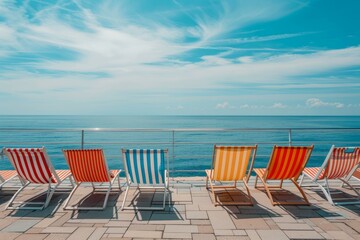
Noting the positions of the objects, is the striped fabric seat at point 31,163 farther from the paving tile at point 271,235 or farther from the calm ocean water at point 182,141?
the paving tile at point 271,235

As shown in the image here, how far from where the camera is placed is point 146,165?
3736 mm

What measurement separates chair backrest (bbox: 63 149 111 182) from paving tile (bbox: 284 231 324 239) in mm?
2552

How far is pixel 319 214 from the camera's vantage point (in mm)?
3344

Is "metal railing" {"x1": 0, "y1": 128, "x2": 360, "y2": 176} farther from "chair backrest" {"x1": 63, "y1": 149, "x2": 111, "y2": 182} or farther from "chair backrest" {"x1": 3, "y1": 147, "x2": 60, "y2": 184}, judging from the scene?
"chair backrest" {"x1": 63, "y1": 149, "x2": 111, "y2": 182}

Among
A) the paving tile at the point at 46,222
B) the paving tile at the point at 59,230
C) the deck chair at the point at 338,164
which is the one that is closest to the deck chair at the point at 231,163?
the deck chair at the point at 338,164

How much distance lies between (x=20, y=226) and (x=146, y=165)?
1699mm

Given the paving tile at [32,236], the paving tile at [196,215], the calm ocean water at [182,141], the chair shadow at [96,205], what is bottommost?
the calm ocean water at [182,141]

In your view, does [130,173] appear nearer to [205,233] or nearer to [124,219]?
[124,219]

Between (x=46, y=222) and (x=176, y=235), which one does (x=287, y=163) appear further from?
(x=46, y=222)

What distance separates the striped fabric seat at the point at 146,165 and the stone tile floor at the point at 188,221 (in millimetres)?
375

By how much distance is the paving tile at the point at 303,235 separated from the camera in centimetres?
270

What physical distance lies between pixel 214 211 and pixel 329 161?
6.19 feet

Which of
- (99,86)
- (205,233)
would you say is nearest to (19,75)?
(99,86)

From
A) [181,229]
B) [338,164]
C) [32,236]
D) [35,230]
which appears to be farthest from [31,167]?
[338,164]
